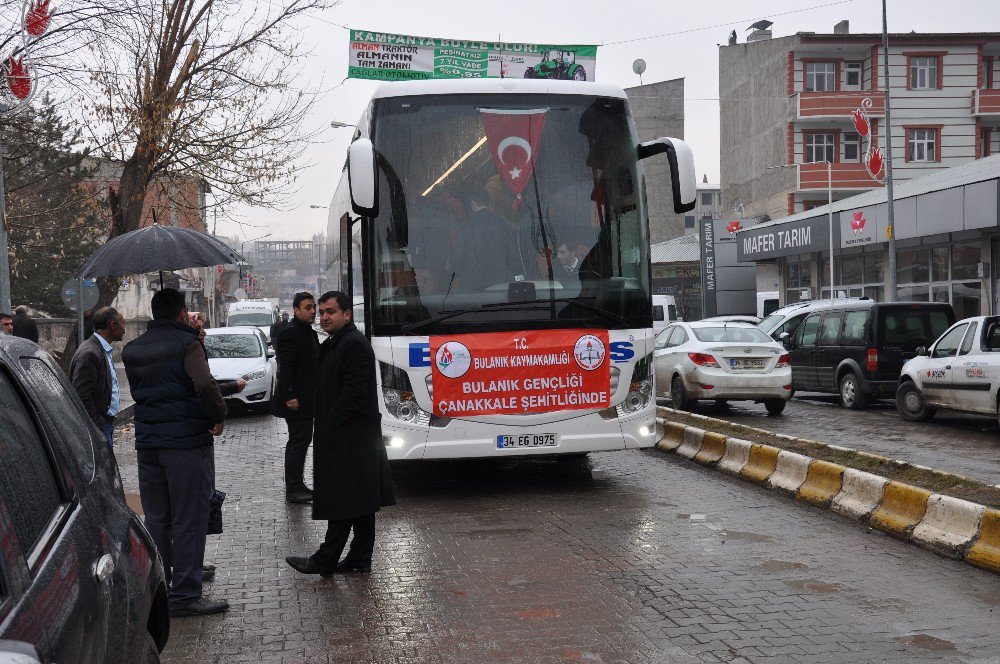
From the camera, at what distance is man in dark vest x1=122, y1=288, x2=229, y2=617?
598cm

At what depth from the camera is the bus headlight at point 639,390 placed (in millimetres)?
9672

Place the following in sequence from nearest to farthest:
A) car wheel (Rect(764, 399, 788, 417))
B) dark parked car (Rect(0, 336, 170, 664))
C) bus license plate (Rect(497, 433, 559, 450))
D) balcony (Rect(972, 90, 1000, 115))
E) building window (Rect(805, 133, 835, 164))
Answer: dark parked car (Rect(0, 336, 170, 664)) → bus license plate (Rect(497, 433, 559, 450)) → car wheel (Rect(764, 399, 788, 417)) → balcony (Rect(972, 90, 1000, 115)) → building window (Rect(805, 133, 835, 164))

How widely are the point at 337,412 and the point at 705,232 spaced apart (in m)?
40.1

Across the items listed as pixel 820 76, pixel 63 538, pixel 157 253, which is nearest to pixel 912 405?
pixel 157 253

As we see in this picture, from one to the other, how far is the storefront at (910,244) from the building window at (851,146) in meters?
12.3

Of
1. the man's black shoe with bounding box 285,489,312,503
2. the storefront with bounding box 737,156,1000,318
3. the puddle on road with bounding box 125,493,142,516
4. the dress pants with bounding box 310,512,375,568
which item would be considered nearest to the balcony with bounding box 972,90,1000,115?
the storefront with bounding box 737,156,1000,318

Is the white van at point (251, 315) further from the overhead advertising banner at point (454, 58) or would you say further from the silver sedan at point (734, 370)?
Answer: the silver sedan at point (734, 370)

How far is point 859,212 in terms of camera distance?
3142 cm

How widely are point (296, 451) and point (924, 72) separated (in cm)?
4668

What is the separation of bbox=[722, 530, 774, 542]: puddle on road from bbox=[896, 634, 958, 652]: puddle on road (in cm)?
245

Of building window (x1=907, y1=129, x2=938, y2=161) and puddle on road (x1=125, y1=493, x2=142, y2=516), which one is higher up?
building window (x1=907, y1=129, x2=938, y2=161)

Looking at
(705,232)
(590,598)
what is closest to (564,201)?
(590,598)

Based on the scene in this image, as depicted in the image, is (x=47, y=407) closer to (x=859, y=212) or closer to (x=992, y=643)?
(x=992, y=643)

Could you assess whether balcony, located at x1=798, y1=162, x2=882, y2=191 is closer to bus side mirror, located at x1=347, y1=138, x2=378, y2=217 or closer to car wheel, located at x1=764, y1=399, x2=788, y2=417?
car wheel, located at x1=764, y1=399, x2=788, y2=417
